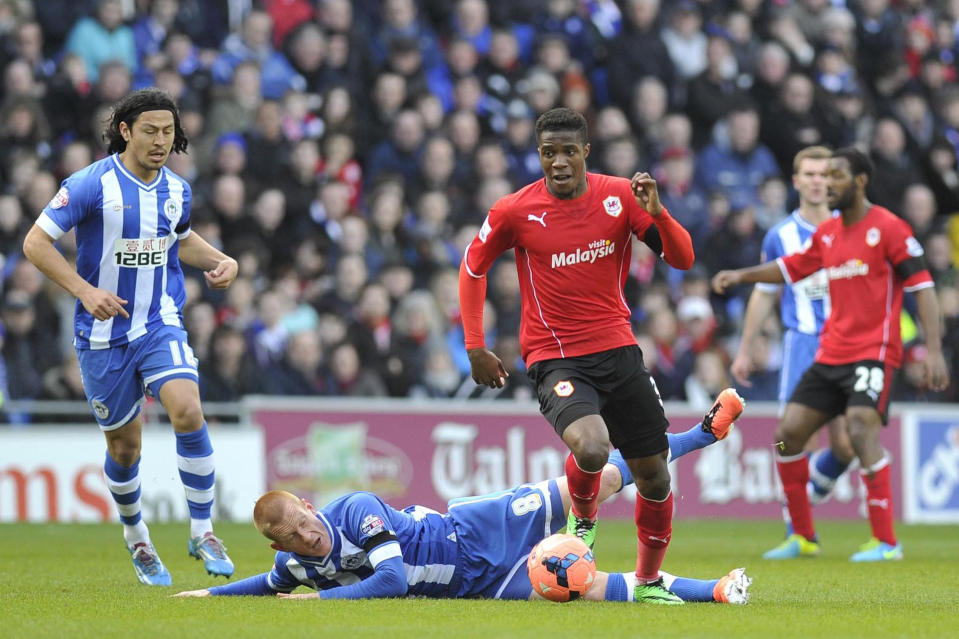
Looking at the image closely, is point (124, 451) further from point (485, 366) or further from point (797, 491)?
point (797, 491)

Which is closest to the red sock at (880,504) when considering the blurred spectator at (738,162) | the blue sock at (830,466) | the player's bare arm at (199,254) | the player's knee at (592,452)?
the blue sock at (830,466)

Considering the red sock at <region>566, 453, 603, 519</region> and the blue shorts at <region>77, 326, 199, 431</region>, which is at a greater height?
the blue shorts at <region>77, 326, 199, 431</region>

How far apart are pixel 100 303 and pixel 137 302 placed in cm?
59

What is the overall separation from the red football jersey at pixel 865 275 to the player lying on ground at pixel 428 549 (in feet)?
10.5

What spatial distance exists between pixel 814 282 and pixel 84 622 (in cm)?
691

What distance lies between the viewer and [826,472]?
11766 mm

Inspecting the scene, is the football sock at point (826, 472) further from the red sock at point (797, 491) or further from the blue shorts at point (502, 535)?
the blue shorts at point (502, 535)

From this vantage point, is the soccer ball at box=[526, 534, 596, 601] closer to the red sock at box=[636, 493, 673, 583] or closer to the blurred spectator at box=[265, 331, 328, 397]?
the red sock at box=[636, 493, 673, 583]

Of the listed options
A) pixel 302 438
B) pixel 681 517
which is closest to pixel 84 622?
pixel 302 438

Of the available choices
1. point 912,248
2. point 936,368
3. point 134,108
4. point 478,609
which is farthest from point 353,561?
point 912,248

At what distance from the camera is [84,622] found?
6285 mm

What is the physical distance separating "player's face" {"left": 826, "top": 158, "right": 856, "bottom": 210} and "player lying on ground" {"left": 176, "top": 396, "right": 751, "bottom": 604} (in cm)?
341

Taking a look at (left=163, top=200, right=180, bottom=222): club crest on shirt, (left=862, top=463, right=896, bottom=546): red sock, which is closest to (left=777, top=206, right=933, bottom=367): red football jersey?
(left=862, top=463, right=896, bottom=546): red sock

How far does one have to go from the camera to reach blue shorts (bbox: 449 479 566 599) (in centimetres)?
732
